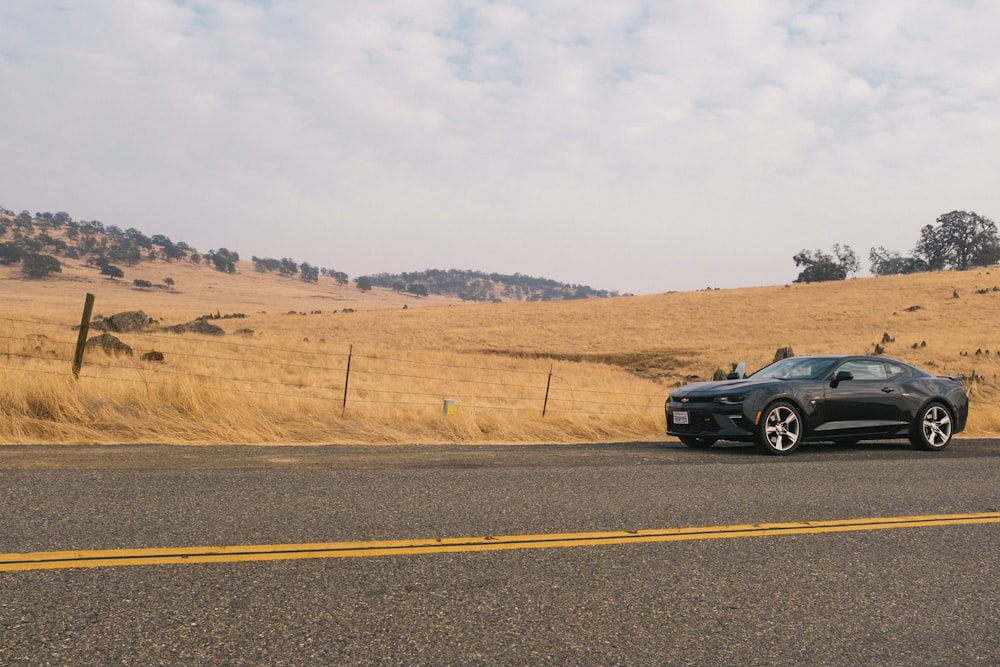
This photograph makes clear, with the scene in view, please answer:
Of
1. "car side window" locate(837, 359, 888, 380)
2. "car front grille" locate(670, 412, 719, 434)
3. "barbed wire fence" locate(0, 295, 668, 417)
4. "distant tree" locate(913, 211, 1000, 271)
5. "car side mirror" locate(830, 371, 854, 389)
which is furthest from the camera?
"distant tree" locate(913, 211, 1000, 271)

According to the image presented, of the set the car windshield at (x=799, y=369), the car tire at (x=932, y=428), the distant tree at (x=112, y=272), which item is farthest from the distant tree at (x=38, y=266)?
the car tire at (x=932, y=428)

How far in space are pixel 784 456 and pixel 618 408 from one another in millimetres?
11325

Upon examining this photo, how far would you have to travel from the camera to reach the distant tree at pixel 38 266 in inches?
4894

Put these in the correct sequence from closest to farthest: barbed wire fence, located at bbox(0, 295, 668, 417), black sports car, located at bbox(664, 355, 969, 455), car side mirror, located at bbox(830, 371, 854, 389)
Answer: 1. black sports car, located at bbox(664, 355, 969, 455)
2. car side mirror, located at bbox(830, 371, 854, 389)
3. barbed wire fence, located at bbox(0, 295, 668, 417)

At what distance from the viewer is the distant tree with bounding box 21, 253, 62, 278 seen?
124312 millimetres

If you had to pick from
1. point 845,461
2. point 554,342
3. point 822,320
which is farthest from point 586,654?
point 822,320

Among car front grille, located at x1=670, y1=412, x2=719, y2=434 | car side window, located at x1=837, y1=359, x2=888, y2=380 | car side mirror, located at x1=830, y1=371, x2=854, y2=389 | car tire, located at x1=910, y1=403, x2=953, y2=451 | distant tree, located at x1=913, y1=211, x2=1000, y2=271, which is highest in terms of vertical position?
distant tree, located at x1=913, y1=211, x2=1000, y2=271

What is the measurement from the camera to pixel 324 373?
86.8 ft

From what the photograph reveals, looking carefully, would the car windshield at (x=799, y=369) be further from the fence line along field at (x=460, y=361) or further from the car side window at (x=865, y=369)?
the fence line along field at (x=460, y=361)

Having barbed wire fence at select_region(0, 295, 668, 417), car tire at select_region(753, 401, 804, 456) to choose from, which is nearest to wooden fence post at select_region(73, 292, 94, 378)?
barbed wire fence at select_region(0, 295, 668, 417)

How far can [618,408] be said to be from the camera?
2212cm

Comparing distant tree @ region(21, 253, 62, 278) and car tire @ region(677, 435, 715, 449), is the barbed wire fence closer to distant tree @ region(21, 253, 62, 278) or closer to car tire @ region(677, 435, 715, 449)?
car tire @ region(677, 435, 715, 449)

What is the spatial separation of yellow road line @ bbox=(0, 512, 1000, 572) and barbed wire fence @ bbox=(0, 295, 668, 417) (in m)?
8.14

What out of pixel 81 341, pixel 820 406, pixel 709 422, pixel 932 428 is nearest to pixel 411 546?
pixel 709 422
